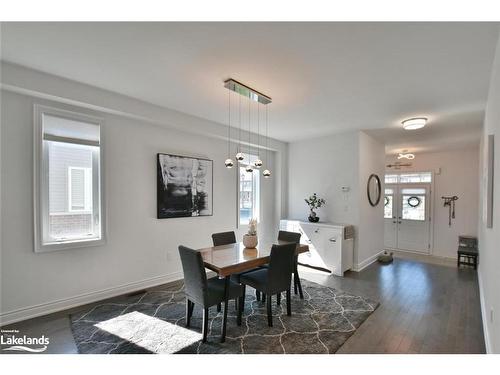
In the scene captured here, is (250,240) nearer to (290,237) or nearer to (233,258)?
(233,258)

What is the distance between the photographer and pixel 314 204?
5090 mm

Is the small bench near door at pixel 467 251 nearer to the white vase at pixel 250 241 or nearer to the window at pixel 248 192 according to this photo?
the window at pixel 248 192

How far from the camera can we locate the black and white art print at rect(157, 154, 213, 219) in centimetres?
371

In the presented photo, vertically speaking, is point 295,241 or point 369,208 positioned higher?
point 369,208

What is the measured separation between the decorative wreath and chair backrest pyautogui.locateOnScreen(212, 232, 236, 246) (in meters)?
5.29

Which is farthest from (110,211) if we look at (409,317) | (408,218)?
(408,218)

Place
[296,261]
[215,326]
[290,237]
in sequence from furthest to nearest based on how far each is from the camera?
[290,237], [296,261], [215,326]

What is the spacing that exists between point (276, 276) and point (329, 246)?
2.18m

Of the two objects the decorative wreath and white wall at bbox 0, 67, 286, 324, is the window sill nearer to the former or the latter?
white wall at bbox 0, 67, 286, 324

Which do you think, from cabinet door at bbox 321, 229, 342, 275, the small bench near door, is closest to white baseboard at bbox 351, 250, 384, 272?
cabinet door at bbox 321, 229, 342, 275

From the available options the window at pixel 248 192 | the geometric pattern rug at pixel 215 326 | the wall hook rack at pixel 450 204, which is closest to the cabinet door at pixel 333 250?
the geometric pattern rug at pixel 215 326

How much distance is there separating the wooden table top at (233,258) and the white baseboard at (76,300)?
132 centimetres

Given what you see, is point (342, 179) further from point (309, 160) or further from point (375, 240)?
point (375, 240)
